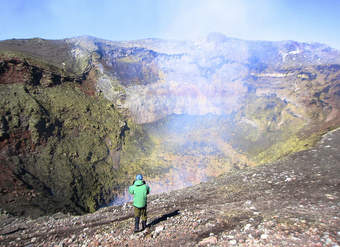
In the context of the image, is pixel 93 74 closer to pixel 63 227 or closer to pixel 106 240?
pixel 63 227

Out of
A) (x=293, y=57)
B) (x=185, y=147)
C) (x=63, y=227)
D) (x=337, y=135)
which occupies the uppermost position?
(x=293, y=57)

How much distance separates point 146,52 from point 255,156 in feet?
90.9

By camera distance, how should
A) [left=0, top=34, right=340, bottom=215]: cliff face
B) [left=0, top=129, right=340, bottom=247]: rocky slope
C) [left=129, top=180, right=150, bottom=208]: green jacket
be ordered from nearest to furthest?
[left=0, top=129, right=340, bottom=247]: rocky slope → [left=129, top=180, right=150, bottom=208]: green jacket → [left=0, top=34, right=340, bottom=215]: cliff face

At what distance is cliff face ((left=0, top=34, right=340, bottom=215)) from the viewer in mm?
16234

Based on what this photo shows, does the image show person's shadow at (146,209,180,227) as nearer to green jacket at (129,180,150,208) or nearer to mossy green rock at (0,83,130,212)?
green jacket at (129,180,150,208)

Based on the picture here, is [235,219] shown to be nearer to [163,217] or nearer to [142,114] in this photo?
[163,217]

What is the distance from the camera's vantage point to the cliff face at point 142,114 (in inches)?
639

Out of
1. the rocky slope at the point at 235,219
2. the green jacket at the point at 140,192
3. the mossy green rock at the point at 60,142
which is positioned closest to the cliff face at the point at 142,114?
the mossy green rock at the point at 60,142

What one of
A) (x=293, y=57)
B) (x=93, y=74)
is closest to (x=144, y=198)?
(x=93, y=74)

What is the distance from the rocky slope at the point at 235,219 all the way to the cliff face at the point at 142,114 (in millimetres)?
4300

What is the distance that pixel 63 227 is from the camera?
336 inches

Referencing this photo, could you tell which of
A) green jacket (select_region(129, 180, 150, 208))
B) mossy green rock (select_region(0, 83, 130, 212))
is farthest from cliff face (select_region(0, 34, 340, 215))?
green jacket (select_region(129, 180, 150, 208))

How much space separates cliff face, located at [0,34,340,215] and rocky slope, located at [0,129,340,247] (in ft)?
14.1

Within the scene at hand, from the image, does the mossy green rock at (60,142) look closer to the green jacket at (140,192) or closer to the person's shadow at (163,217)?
the person's shadow at (163,217)
